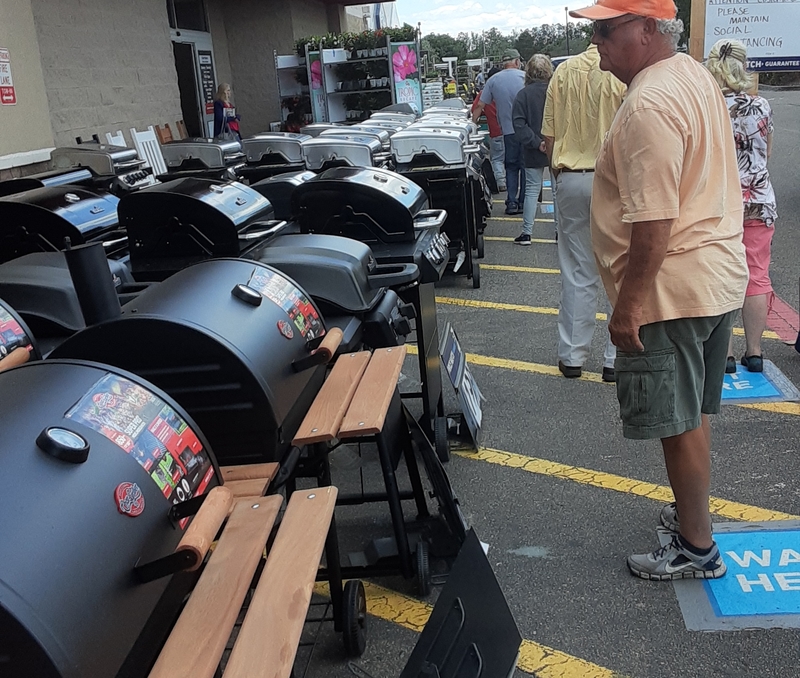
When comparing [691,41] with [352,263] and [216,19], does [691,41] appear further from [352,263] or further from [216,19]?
[216,19]

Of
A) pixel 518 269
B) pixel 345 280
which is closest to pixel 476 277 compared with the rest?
pixel 518 269

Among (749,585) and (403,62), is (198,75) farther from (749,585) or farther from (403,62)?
(749,585)

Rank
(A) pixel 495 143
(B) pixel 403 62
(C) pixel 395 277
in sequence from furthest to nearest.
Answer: (B) pixel 403 62
(A) pixel 495 143
(C) pixel 395 277

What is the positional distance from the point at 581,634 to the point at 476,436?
1.56 meters

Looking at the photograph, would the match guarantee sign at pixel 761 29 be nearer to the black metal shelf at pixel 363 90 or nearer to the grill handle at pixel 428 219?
the grill handle at pixel 428 219

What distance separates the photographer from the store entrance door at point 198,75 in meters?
14.1

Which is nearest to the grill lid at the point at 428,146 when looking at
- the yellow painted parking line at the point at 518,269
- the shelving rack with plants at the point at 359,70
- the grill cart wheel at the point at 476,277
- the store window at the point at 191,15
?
the grill cart wheel at the point at 476,277

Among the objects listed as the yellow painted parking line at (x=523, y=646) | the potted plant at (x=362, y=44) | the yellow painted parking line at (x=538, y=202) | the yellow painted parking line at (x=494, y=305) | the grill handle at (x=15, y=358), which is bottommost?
the yellow painted parking line at (x=523, y=646)

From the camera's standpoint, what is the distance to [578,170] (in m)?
4.78

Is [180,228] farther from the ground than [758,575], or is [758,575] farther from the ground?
[180,228]

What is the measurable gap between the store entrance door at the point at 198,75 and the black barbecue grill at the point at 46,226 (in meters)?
10.2

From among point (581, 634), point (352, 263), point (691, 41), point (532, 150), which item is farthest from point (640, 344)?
point (532, 150)

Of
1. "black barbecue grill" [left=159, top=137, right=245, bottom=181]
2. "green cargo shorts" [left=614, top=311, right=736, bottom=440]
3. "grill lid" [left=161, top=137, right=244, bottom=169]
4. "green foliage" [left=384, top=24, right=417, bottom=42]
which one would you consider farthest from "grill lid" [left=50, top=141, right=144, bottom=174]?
"green foliage" [left=384, top=24, right=417, bottom=42]

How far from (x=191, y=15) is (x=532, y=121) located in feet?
28.4
